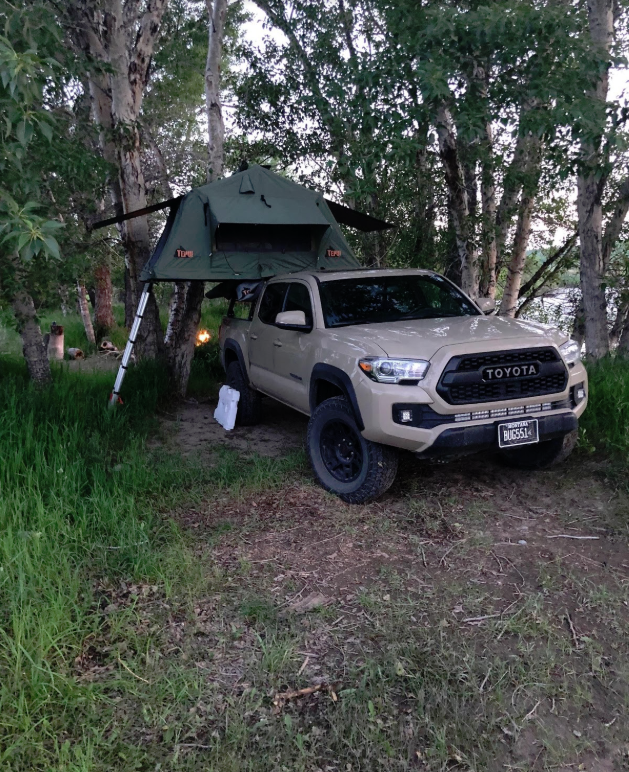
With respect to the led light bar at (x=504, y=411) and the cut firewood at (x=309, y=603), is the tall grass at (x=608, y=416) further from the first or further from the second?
the cut firewood at (x=309, y=603)

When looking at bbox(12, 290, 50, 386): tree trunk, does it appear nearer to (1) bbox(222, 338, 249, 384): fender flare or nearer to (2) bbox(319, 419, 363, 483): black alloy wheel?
(1) bbox(222, 338, 249, 384): fender flare

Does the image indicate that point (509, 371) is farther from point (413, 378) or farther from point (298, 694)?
point (298, 694)

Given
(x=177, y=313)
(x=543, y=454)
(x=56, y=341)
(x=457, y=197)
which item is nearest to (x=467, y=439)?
(x=543, y=454)

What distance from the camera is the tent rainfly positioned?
700 cm

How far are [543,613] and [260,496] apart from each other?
2337 mm

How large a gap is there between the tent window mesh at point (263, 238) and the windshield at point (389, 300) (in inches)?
84.3

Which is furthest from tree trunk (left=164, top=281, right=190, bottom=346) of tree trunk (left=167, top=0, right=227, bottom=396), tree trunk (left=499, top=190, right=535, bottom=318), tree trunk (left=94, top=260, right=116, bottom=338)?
tree trunk (left=94, top=260, right=116, bottom=338)

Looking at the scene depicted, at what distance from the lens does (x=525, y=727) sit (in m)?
2.55

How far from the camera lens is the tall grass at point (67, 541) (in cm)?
250

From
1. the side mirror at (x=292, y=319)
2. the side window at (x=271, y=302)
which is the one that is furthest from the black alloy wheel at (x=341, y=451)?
the side window at (x=271, y=302)

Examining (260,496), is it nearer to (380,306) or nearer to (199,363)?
(380,306)

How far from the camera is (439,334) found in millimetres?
4613

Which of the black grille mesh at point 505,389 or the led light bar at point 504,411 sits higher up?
the black grille mesh at point 505,389

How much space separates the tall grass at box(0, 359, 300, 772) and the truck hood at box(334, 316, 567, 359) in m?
1.52
